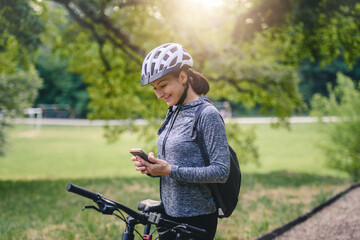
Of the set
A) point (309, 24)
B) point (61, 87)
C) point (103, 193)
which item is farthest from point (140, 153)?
point (61, 87)

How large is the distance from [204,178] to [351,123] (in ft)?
35.3

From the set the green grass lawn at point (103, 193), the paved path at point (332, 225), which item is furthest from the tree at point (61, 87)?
the paved path at point (332, 225)

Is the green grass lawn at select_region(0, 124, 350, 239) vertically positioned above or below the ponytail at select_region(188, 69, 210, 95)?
below

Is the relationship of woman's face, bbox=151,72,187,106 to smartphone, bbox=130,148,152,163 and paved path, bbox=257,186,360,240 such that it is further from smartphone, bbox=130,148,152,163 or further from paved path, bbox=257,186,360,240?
paved path, bbox=257,186,360,240

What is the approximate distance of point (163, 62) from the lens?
2.20m

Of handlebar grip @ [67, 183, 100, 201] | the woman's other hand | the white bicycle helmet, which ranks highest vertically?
the white bicycle helmet

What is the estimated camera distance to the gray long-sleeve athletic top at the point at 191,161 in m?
2.10

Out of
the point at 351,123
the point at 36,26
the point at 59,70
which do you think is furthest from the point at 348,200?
the point at 59,70

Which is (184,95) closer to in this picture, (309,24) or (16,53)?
(309,24)

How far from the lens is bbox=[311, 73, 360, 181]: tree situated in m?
11.5

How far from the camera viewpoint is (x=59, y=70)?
5688 cm

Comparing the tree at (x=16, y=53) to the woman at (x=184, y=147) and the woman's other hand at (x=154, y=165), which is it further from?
the woman's other hand at (x=154, y=165)

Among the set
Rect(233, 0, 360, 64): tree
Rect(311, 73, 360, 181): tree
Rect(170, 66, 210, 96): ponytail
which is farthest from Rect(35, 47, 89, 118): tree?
Rect(170, 66, 210, 96): ponytail

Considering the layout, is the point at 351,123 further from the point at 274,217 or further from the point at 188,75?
the point at 188,75
